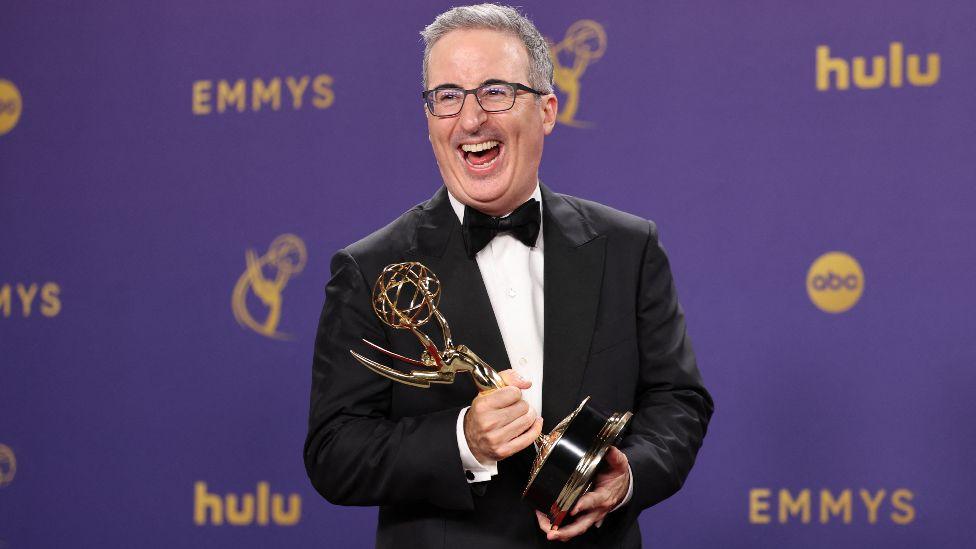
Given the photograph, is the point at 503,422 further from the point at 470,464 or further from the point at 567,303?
the point at 567,303

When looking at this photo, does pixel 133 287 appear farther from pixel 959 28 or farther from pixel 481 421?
pixel 959 28

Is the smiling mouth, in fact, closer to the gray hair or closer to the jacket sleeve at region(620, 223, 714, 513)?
the gray hair

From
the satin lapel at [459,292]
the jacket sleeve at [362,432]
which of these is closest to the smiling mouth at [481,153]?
the satin lapel at [459,292]

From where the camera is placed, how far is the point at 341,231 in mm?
3051

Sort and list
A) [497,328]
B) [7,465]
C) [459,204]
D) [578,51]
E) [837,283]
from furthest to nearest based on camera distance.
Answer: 1. [7,465]
2. [578,51]
3. [837,283]
4. [459,204]
5. [497,328]

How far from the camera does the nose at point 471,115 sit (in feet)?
5.31

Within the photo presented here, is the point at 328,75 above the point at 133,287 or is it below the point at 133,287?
above

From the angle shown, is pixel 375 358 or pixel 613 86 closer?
pixel 375 358

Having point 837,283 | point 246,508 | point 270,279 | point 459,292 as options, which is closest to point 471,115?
point 459,292

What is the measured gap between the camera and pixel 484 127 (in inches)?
64.5

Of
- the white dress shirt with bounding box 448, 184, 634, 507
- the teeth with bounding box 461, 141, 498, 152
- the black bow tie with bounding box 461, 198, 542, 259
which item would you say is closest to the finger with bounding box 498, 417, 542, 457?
the white dress shirt with bounding box 448, 184, 634, 507

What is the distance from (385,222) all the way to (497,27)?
1421 mm

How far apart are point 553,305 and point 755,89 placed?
1.44m

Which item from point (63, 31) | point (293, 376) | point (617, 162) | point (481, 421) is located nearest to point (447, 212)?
point (481, 421)
